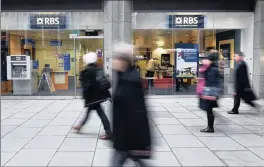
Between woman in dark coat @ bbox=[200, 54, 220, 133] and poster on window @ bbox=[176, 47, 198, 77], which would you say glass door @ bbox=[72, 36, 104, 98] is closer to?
poster on window @ bbox=[176, 47, 198, 77]

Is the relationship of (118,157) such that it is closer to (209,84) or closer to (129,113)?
(129,113)

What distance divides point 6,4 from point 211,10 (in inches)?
310

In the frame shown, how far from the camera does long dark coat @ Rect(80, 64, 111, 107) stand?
6617mm

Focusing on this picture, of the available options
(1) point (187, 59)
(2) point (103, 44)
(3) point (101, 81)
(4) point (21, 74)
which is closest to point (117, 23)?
(2) point (103, 44)

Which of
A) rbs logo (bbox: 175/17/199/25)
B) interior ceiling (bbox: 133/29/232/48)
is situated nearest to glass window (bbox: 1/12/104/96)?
interior ceiling (bbox: 133/29/232/48)

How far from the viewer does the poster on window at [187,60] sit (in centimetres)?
1352

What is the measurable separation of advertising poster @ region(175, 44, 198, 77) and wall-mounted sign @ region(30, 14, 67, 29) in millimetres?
4604

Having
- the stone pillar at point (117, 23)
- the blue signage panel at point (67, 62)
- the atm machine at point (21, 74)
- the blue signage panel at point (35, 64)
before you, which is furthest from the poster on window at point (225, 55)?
the atm machine at point (21, 74)

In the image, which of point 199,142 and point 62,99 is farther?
point 62,99

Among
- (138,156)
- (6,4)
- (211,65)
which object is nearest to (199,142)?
(211,65)

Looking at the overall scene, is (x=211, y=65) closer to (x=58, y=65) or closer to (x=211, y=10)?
(x=211, y=10)

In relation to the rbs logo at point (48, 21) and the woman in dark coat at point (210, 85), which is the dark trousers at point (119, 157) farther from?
the rbs logo at point (48, 21)

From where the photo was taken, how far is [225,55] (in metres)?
13.9

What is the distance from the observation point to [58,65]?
13.4 metres
